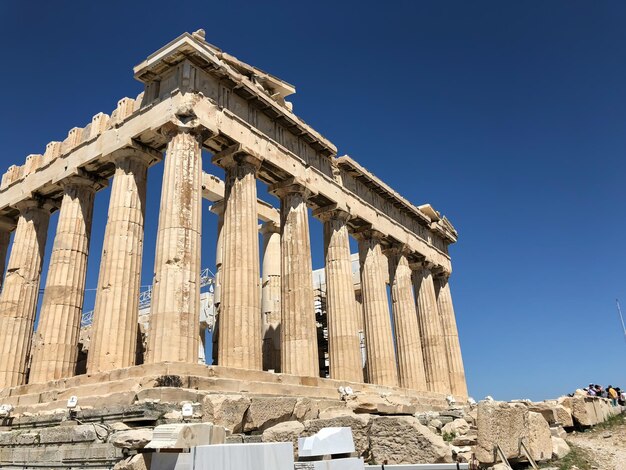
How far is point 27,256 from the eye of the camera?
851 inches

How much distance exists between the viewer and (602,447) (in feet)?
41.3

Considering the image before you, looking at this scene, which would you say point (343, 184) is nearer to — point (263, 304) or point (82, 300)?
point (263, 304)

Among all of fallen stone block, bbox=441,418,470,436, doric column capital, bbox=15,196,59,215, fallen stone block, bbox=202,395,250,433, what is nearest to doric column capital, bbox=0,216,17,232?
doric column capital, bbox=15,196,59,215

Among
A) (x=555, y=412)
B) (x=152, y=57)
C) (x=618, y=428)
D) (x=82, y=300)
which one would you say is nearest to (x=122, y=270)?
(x=82, y=300)

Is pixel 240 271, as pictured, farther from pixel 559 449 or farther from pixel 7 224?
pixel 7 224

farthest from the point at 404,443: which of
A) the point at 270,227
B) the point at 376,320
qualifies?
the point at 270,227

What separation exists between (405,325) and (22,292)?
18163mm

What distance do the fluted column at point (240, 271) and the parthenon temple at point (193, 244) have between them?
0.15 feet

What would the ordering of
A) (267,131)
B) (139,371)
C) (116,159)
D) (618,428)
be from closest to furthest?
(139,371)
(618,428)
(116,159)
(267,131)

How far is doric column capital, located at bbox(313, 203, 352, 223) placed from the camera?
23812 mm

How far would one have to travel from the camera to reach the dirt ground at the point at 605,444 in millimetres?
10469

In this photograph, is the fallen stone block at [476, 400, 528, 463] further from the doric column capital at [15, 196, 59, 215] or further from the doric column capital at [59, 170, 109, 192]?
the doric column capital at [15, 196, 59, 215]

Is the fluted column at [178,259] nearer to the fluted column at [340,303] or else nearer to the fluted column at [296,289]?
the fluted column at [296,289]

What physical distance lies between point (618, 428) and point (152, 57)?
18636 mm
